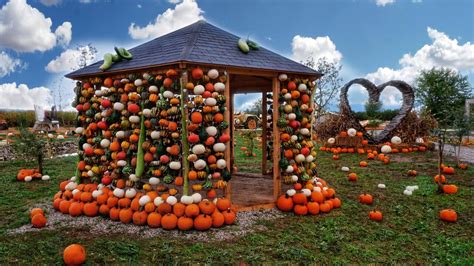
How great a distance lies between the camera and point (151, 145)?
5371 mm

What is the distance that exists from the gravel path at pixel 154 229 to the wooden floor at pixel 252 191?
0.72ft

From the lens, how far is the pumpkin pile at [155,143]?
199 inches

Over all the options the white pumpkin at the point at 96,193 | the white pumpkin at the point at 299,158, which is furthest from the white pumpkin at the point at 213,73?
the white pumpkin at the point at 96,193

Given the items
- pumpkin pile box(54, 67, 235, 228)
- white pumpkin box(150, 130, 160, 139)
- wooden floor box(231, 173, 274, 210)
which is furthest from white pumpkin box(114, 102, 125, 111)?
wooden floor box(231, 173, 274, 210)

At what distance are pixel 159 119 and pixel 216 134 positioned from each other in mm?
903

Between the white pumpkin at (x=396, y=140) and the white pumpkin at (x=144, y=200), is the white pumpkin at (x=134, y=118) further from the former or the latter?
the white pumpkin at (x=396, y=140)

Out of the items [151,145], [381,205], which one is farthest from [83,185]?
[381,205]

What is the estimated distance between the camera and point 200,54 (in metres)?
5.23

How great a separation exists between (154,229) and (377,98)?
12.4 meters

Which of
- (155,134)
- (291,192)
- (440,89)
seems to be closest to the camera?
(155,134)

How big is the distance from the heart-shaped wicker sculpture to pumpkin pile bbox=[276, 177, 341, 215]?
8.25m

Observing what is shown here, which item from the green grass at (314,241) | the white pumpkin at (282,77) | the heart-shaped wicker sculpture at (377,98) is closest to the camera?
the green grass at (314,241)

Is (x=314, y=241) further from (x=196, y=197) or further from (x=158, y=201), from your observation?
(x=158, y=201)

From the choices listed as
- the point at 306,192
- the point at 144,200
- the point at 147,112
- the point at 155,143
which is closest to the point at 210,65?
the point at 147,112
